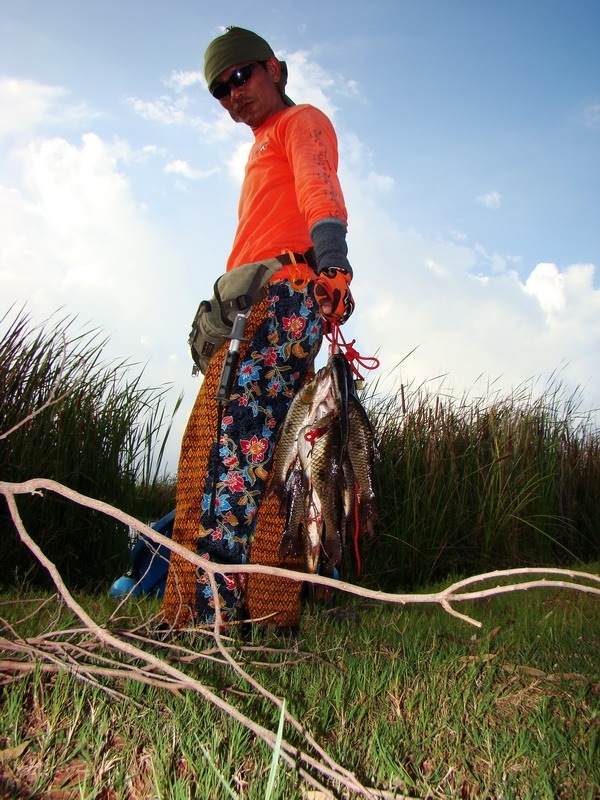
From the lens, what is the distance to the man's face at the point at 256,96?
2.68 m

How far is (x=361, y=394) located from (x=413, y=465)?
32.6 inches

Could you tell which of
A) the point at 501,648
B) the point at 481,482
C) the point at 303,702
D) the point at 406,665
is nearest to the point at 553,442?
the point at 481,482

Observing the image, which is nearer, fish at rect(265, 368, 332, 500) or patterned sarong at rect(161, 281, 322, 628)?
fish at rect(265, 368, 332, 500)

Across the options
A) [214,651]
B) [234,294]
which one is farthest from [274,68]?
[214,651]

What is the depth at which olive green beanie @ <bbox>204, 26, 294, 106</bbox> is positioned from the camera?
8.61ft

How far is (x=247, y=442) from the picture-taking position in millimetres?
2514

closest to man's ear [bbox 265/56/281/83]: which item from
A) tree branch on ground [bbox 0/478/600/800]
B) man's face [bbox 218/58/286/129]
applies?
man's face [bbox 218/58/286/129]

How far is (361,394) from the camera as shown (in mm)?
5812

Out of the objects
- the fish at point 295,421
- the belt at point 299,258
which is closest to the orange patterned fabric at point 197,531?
the belt at point 299,258

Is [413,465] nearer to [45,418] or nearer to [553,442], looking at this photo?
[553,442]

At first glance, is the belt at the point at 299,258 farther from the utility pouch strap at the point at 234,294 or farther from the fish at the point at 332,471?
the fish at the point at 332,471

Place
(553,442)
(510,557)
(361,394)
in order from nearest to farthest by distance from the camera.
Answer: (510,557) → (361,394) → (553,442)

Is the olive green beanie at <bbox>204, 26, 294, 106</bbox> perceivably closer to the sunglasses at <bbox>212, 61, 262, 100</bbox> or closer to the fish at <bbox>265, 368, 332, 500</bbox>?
the sunglasses at <bbox>212, 61, 262, 100</bbox>

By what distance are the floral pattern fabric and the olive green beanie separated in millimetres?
890
